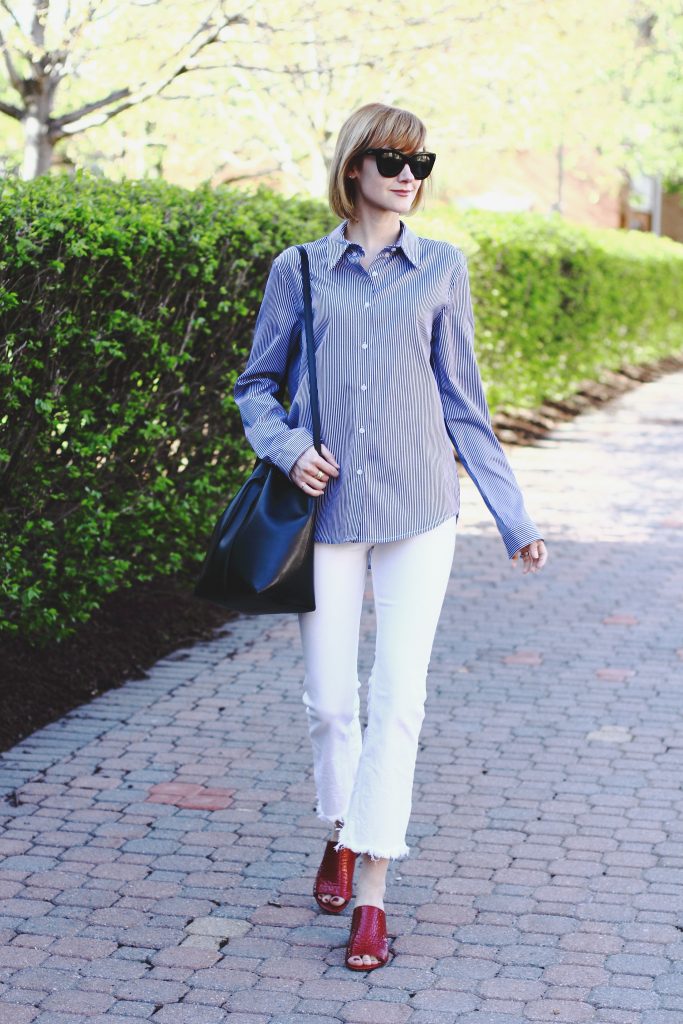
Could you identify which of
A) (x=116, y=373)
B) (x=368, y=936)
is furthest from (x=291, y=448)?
A: (x=116, y=373)

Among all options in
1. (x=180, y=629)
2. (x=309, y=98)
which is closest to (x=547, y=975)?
(x=180, y=629)

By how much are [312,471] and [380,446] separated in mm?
193

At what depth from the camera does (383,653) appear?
380cm

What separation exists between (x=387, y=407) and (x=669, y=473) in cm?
947

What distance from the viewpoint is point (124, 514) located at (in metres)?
6.49

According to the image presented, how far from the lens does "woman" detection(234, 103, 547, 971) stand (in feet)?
12.4

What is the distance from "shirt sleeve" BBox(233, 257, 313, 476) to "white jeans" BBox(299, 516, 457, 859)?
10.5 inches

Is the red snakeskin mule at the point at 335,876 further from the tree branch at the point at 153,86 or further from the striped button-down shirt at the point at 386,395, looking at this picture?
the tree branch at the point at 153,86

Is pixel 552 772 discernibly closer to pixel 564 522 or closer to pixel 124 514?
pixel 124 514

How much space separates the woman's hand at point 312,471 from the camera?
373 cm

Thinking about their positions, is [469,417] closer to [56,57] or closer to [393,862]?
[393,862]

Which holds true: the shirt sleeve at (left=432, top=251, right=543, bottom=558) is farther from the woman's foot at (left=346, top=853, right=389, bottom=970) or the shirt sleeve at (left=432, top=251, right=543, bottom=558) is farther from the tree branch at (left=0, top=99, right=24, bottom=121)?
the tree branch at (left=0, top=99, right=24, bottom=121)

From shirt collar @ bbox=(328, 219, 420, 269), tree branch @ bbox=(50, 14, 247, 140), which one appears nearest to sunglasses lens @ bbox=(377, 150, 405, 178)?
shirt collar @ bbox=(328, 219, 420, 269)

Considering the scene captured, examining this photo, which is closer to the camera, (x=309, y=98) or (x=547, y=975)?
(x=547, y=975)
